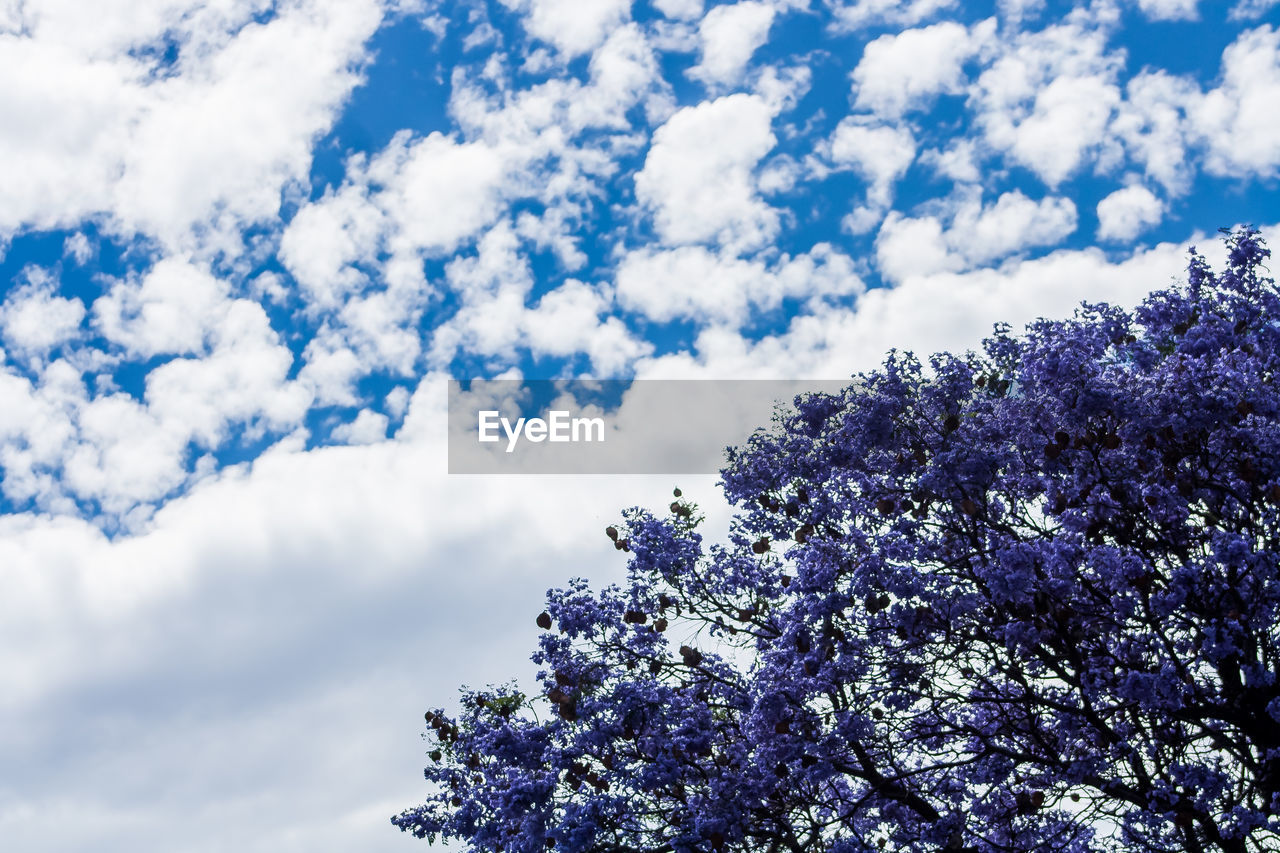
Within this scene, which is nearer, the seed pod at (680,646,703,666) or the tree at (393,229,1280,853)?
the tree at (393,229,1280,853)

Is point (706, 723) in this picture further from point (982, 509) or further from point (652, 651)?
point (982, 509)

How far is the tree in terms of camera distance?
357 inches

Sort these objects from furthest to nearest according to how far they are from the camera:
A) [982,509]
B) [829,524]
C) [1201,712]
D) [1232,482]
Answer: [829,524] < [982,509] < [1232,482] < [1201,712]

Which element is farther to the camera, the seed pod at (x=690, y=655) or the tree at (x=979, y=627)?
the seed pod at (x=690, y=655)

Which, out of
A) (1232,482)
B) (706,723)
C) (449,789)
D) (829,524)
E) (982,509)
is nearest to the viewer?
(1232,482)

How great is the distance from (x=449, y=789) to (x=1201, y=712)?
10.1m

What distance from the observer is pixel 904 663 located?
10.5m

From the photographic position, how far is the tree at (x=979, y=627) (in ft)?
29.8

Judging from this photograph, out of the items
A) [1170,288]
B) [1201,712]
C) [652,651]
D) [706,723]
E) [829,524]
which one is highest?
[1170,288]

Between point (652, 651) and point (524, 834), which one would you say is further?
point (652, 651)

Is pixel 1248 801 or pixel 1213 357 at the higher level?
pixel 1213 357

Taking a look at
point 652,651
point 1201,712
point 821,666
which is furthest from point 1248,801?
point 652,651

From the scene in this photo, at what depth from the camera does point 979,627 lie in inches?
400

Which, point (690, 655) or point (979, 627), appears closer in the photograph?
point (979, 627)
